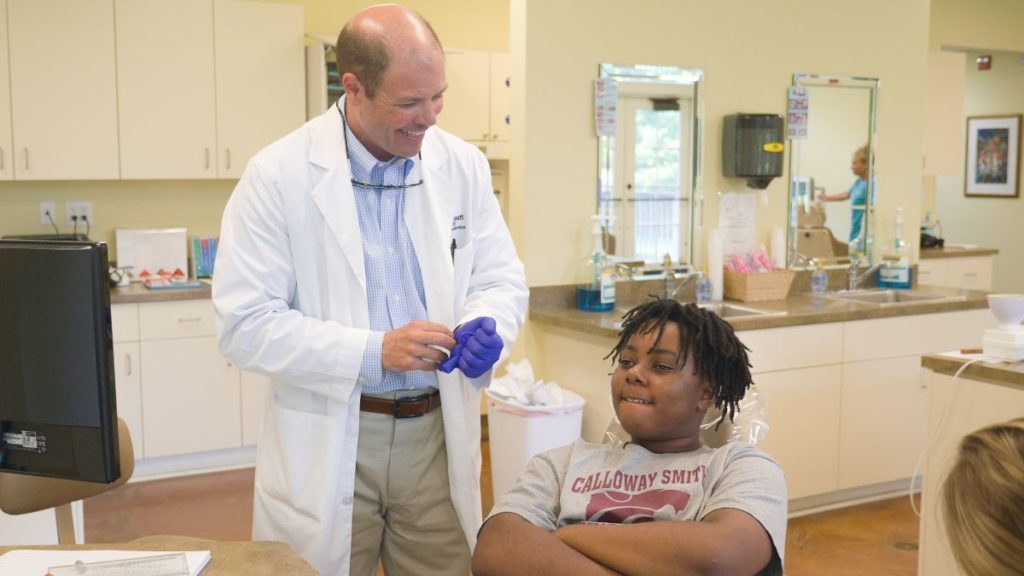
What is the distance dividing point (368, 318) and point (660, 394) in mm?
598

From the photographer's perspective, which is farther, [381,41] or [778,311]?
[778,311]

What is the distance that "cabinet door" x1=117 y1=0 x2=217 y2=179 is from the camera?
450 cm

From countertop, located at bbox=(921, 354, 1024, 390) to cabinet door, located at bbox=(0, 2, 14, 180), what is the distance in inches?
146

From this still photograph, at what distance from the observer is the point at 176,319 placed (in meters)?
4.47

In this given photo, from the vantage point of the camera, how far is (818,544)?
3.78 meters

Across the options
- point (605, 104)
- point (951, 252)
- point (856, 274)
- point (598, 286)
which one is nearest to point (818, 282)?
point (856, 274)

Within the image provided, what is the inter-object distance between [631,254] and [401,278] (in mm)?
2260

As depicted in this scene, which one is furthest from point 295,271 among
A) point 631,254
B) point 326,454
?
point 631,254

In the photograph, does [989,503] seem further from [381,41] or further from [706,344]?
[381,41]

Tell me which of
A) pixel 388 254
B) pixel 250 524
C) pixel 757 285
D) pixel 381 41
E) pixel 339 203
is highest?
pixel 381 41

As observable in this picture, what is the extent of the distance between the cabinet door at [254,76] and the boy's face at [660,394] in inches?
127

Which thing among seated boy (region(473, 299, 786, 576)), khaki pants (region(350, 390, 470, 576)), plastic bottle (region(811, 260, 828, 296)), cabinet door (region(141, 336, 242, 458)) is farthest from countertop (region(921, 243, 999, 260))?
khaki pants (region(350, 390, 470, 576))

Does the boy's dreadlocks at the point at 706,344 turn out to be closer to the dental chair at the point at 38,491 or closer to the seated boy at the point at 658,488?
the seated boy at the point at 658,488

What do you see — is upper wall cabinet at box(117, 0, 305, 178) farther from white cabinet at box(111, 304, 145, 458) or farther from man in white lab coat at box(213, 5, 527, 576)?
man in white lab coat at box(213, 5, 527, 576)
